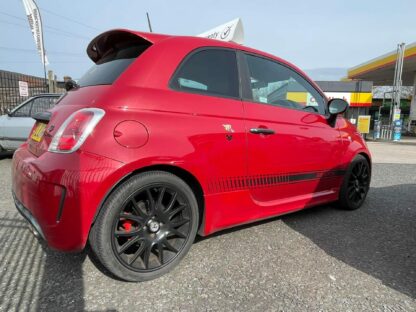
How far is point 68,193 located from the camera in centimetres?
178

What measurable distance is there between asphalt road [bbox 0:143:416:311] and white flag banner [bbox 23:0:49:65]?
37.0ft

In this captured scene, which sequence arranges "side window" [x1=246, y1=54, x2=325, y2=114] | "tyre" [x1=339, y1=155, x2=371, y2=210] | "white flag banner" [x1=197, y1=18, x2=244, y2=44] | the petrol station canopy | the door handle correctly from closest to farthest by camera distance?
the door handle → "side window" [x1=246, y1=54, x2=325, y2=114] → "tyre" [x1=339, y1=155, x2=371, y2=210] → "white flag banner" [x1=197, y1=18, x2=244, y2=44] → the petrol station canopy

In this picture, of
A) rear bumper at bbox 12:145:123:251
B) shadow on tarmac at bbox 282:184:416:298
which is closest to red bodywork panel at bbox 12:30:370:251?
rear bumper at bbox 12:145:123:251

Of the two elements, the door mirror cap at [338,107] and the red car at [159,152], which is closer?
the red car at [159,152]

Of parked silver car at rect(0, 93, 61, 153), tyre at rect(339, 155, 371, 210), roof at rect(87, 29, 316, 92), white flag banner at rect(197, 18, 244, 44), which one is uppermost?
white flag banner at rect(197, 18, 244, 44)

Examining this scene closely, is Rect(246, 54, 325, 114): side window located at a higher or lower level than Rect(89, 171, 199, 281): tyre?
higher

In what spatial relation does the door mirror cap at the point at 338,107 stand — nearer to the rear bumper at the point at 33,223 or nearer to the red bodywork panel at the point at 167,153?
the red bodywork panel at the point at 167,153

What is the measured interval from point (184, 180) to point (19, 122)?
5221 mm

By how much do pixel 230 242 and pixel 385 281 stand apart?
3.87 ft

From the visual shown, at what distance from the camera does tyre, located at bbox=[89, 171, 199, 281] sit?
1910 millimetres

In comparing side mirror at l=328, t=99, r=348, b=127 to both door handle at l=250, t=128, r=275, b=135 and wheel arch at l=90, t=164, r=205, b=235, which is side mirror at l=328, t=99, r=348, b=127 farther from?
wheel arch at l=90, t=164, r=205, b=235

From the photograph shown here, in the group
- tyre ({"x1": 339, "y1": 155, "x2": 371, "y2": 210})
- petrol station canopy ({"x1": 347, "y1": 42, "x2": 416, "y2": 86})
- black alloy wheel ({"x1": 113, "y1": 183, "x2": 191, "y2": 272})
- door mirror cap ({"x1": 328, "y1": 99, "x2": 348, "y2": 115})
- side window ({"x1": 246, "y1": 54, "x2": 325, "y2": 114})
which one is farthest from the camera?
petrol station canopy ({"x1": 347, "y1": 42, "x2": 416, "y2": 86})

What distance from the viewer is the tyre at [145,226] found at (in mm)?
1910

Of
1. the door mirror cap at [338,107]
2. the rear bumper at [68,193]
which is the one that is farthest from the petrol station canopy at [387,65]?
the rear bumper at [68,193]
